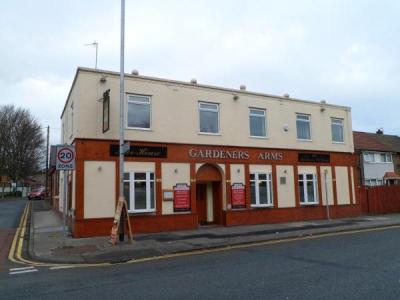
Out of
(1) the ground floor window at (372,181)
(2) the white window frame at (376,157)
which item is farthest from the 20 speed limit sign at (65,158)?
(2) the white window frame at (376,157)

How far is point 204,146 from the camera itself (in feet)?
59.5

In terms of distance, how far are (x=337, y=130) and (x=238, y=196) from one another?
872cm

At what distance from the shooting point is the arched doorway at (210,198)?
1861 cm

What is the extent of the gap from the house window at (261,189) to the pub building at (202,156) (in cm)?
5

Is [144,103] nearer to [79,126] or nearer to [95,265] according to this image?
[79,126]

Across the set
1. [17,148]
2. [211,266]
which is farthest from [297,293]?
[17,148]

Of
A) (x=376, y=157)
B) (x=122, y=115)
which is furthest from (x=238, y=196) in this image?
(x=376, y=157)

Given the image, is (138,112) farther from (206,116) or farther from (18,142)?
(18,142)

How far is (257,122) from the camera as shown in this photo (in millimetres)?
20234

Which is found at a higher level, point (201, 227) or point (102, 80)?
point (102, 80)

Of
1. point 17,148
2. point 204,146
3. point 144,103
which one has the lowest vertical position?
point 204,146

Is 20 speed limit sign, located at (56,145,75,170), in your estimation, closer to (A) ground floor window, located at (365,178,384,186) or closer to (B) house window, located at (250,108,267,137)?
(B) house window, located at (250,108,267,137)

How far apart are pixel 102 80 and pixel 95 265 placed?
28.0 feet

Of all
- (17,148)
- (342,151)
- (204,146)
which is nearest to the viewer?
(204,146)
